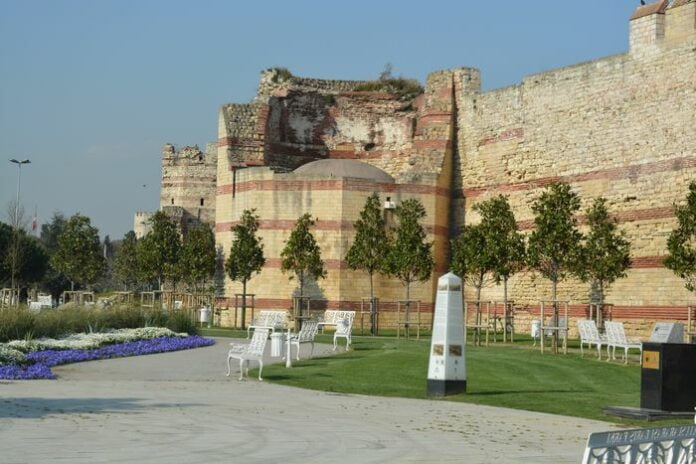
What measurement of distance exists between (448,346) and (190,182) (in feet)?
150

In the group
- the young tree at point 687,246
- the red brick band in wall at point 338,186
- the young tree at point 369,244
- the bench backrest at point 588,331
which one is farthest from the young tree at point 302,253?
the young tree at point 687,246

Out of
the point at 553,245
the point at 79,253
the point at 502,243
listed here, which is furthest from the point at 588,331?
the point at 79,253

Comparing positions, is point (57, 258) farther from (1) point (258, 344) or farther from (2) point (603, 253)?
(1) point (258, 344)

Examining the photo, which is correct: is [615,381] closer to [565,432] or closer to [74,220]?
[565,432]

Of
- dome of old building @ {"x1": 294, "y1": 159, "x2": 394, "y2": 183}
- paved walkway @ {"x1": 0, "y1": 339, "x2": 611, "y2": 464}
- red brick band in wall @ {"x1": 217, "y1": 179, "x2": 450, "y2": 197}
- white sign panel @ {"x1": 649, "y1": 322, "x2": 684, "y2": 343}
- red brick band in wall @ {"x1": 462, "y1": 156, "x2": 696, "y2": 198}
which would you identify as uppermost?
dome of old building @ {"x1": 294, "y1": 159, "x2": 394, "y2": 183}

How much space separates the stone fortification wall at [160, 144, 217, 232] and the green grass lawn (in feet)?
117

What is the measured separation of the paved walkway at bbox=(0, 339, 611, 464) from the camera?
10.1m

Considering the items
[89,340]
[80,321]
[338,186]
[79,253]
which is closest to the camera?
[89,340]

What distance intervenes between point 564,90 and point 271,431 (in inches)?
→ 950

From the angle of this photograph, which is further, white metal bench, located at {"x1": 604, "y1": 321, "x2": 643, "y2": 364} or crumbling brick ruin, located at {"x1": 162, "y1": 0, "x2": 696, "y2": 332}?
crumbling brick ruin, located at {"x1": 162, "y1": 0, "x2": 696, "y2": 332}

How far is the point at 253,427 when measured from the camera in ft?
39.3

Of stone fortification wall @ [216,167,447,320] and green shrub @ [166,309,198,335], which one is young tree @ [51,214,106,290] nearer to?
stone fortification wall @ [216,167,447,320]

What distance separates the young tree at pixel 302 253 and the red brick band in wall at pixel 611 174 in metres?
6.20

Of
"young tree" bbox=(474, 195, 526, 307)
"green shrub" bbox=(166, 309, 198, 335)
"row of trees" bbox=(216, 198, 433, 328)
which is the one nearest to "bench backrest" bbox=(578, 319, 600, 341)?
"young tree" bbox=(474, 195, 526, 307)
